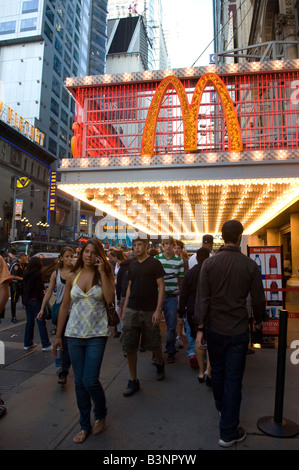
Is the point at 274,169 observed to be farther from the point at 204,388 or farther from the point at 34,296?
the point at 34,296

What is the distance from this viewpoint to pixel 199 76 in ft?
29.0

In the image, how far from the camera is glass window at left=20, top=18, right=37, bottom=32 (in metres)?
57.3

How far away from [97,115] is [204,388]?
8.07 m

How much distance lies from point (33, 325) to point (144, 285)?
3069 millimetres

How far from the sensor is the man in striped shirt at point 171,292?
18.4 feet

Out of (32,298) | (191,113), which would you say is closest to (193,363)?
(32,298)

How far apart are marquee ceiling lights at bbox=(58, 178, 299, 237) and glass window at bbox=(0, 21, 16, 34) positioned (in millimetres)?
61546

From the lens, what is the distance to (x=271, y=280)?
6457 mm

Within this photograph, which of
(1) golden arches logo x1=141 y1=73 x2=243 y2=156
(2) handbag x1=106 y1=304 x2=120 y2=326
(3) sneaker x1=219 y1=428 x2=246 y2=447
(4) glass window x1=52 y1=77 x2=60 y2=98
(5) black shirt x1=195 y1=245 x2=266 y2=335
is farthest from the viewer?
(4) glass window x1=52 y1=77 x2=60 y2=98

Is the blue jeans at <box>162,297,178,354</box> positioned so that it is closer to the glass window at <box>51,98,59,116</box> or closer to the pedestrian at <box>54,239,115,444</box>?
the pedestrian at <box>54,239,115,444</box>

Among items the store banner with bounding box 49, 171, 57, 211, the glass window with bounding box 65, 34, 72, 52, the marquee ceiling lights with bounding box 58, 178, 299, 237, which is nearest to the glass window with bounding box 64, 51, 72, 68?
the glass window with bounding box 65, 34, 72, 52

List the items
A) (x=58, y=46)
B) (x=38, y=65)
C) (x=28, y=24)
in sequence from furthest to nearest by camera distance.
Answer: (x=58, y=46), (x=28, y=24), (x=38, y=65)

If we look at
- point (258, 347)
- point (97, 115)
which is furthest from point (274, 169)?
point (97, 115)

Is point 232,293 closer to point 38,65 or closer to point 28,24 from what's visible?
point 38,65
